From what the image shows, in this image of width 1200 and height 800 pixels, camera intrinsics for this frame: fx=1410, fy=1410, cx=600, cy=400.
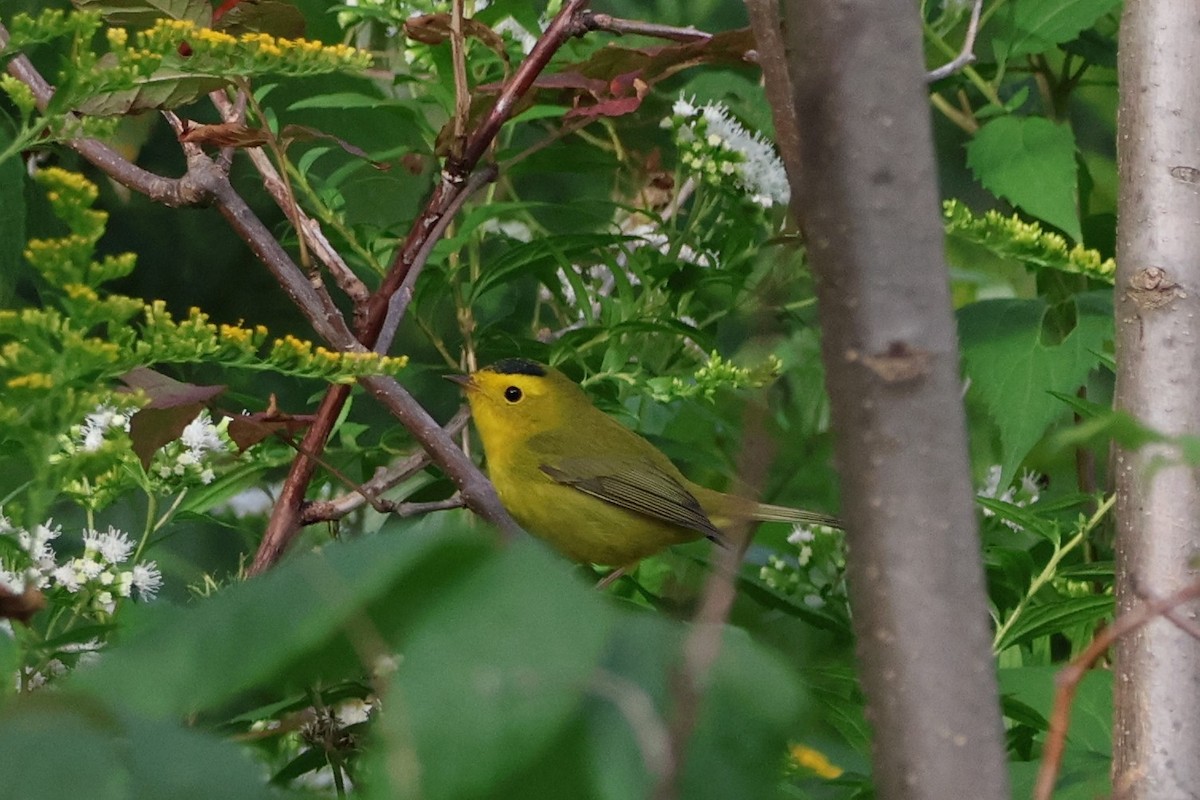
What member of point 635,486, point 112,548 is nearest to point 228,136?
point 112,548

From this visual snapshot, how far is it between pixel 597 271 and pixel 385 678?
1.42 metres

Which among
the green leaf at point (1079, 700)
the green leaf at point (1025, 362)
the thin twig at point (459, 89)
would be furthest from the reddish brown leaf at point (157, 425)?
the green leaf at point (1025, 362)

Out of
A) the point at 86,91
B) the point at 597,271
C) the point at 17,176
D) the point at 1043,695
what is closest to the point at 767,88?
the point at 86,91

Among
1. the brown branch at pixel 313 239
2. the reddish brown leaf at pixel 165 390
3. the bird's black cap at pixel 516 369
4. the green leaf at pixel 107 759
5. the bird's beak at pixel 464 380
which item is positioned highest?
the green leaf at pixel 107 759

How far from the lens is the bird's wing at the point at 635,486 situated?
2436mm

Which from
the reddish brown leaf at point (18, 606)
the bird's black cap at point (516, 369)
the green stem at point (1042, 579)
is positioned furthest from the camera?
the bird's black cap at point (516, 369)

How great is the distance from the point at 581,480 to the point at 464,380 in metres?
0.90

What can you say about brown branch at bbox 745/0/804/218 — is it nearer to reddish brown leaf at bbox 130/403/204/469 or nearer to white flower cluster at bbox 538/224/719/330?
reddish brown leaf at bbox 130/403/204/469

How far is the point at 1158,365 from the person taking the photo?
3.25 ft

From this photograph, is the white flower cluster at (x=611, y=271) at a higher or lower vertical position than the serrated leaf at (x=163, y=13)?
lower

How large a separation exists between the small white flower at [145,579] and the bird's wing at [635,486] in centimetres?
128

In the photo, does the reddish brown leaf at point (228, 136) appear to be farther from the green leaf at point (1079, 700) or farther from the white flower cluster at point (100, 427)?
the green leaf at point (1079, 700)

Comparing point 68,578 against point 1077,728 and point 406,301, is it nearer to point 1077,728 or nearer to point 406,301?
point 406,301

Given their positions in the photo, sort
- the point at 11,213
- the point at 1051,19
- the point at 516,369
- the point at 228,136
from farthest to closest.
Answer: the point at 516,369 → the point at 1051,19 → the point at 11,213 → the point at 228,136
